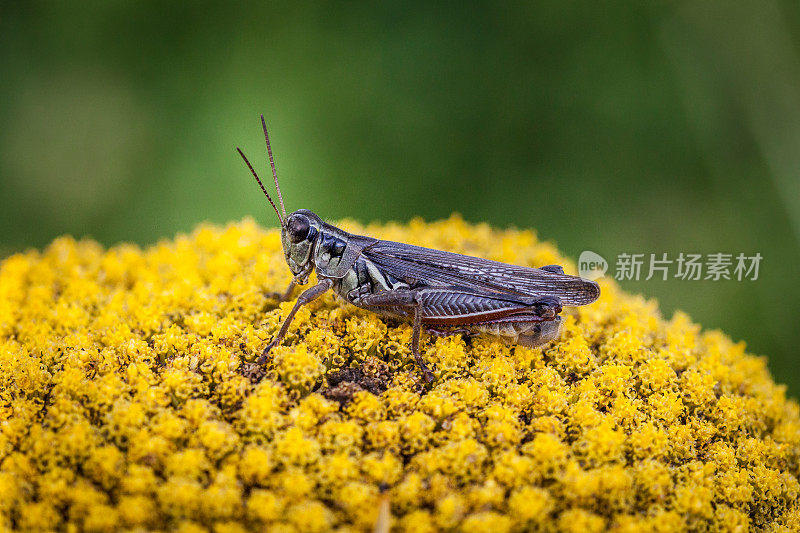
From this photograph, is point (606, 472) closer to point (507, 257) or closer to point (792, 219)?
point (507, 257)

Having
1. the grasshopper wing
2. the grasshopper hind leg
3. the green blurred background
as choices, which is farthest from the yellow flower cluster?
the green blurred background

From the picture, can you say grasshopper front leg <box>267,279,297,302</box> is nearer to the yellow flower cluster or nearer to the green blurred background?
the yellow flower cluster

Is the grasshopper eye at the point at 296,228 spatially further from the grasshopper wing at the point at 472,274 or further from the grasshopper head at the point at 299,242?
the grasshopper wing at the point at 472,274

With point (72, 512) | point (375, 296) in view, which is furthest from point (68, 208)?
point (72, 512)

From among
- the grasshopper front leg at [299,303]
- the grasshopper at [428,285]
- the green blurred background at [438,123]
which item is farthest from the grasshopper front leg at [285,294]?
the green blurred background at [438,123]

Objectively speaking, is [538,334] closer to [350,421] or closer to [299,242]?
[350,421]

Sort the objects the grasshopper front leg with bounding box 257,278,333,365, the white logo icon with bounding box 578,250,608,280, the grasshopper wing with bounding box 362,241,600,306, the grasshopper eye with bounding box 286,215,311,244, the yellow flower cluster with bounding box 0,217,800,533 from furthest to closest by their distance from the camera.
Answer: the white logo icon with bounding box 578,250,608,280, the grasshopper eye with bounding box 286,215,311,244, the grasshopper wing with bounding box 362,241,600,306, the grasshopper front leg with bounding box 257,278,333,365, the yellow flower cluster with bounding box 0,217,800,533

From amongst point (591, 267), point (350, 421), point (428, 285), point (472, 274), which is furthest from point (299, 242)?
point (591, 267)
